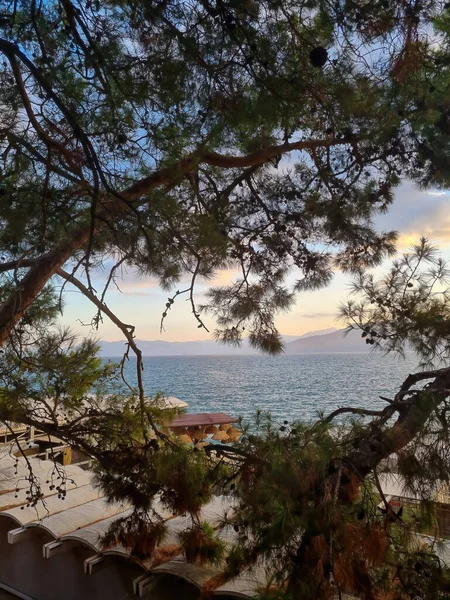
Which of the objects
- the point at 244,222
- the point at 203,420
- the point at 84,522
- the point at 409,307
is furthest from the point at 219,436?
the point at 409,307

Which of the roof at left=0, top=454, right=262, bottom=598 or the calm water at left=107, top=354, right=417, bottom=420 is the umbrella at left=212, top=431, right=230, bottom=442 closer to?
the calm water at left=107, top=354, right=417, bottom=420

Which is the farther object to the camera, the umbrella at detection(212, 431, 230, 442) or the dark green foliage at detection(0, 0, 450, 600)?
the umbrella at detection(212, 431, 230, 442)

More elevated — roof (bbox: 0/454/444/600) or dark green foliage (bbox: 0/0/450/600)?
dark green foliage (bbox: 0/0/450/600)

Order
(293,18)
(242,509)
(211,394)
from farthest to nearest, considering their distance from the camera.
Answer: (211,394)
(293,18)
(242,509)

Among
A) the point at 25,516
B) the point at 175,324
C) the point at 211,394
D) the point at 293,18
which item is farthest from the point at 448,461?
the point at 211,394

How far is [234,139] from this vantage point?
7.36ft

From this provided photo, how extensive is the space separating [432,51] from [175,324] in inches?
57.9

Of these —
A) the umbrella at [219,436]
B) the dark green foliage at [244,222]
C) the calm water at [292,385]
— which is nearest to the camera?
the dark green foliage at [244,222]

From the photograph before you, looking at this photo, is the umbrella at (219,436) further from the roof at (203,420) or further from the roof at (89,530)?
the roof at (89,530)

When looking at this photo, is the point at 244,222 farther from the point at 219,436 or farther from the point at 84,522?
the point at 219,436

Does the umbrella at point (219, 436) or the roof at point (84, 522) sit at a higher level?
the roof at point (84, 522)

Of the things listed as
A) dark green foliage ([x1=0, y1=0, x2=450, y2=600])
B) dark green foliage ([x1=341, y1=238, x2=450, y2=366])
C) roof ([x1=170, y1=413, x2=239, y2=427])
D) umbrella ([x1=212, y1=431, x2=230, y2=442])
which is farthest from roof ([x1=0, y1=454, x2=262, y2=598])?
umbrella ([x1=212, y1=431, x2=230, y2=442])

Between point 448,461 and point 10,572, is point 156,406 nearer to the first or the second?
point 448,461

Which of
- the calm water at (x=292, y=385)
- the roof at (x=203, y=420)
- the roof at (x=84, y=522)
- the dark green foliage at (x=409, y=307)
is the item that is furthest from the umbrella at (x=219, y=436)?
the dark green foliage at (x=409, y=307)
